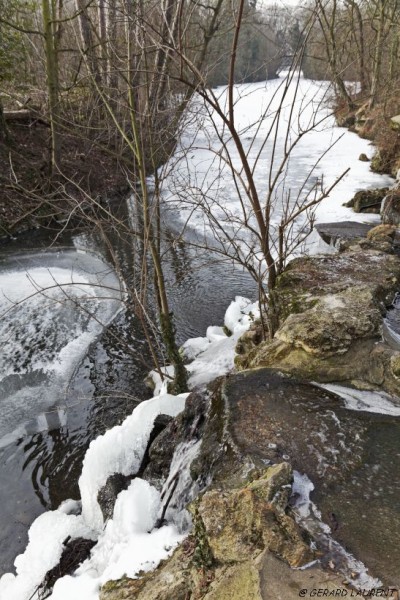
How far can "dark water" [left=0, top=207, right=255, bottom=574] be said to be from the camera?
4.06m

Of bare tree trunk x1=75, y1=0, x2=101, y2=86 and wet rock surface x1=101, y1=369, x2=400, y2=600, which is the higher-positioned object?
bare tree trunk x1=75, y1=0, x2=101, y2=86

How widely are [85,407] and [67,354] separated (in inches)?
44.2

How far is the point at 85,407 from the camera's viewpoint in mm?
5164

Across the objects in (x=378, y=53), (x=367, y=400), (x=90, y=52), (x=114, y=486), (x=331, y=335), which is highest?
(x=378, y=53)

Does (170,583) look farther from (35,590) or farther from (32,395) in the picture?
(32,395)

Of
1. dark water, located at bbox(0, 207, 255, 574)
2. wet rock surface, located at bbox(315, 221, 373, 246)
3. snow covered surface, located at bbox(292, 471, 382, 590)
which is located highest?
snow covered surface, located at bbox(292, 471, 382, 590)

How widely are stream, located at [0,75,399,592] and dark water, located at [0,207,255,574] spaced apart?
11 mm

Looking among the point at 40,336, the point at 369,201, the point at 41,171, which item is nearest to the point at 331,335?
the point at 40,336

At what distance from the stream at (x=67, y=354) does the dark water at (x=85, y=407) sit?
0.01 meters

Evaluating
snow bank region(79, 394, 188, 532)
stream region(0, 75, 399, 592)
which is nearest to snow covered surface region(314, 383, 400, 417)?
stream region(0, 75, 399, 592)

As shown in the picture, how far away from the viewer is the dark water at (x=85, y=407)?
406cm

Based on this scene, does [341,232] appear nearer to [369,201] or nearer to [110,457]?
[369,201]

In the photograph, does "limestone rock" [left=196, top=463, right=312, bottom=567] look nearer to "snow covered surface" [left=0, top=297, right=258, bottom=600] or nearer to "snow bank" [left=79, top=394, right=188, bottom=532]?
"snow covered surface" [left=0, top=297, right=258, bottom=600]

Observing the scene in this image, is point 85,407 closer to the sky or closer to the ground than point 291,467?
closer to the ground
